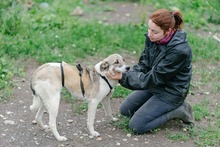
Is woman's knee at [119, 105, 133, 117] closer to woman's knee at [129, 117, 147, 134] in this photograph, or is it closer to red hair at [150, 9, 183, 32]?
woman's knee at [129, 117, 147, 134]

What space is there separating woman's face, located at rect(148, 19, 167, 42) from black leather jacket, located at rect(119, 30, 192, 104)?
0.40 ft

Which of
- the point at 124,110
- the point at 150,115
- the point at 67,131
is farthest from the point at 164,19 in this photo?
the point at 67,131

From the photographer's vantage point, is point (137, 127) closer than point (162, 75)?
No

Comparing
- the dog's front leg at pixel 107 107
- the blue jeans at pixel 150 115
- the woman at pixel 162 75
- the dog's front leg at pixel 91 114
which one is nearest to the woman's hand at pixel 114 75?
the woman at pixel 162 75

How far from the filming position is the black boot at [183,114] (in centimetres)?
604

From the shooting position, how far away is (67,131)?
19.9 ft

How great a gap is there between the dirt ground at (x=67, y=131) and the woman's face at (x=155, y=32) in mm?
1191

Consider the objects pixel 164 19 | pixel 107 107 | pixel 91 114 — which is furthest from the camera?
pixel 107 107

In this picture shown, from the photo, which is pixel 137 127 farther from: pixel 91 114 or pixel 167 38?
pixel 167 38

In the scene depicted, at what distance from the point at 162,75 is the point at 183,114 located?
65 centimetres

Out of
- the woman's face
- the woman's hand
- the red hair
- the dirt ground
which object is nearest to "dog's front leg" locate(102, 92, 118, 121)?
the dirt ground

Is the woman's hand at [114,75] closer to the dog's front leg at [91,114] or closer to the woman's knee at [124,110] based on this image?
the dog's front leg at [91,114]

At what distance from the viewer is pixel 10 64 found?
25.7 ft

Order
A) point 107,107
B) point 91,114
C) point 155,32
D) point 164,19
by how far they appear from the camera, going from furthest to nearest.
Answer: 1. point 107,107
2. point 91,114
3. point 155,32
4. point 164,19
